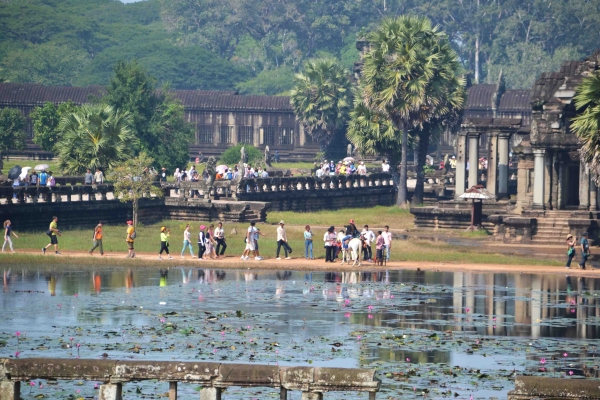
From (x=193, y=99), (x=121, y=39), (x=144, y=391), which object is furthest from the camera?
(x=121, y=39)

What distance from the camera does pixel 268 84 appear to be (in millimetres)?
159875

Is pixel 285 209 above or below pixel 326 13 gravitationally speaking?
below

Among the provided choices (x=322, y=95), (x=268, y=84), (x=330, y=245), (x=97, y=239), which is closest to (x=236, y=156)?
(x=322, y=95)

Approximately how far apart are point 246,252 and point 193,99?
6227 cm

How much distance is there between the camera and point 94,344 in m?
31.3

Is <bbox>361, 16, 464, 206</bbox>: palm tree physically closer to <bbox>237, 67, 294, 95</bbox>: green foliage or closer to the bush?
the bush

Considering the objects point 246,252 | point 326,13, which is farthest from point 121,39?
point 246,252

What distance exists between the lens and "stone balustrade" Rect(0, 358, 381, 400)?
19.4m

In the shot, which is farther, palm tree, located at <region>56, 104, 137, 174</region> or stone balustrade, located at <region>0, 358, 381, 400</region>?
palm tree, located at <region>56, 104, 137, 174</region>

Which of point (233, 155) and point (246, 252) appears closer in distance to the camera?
point (246, 252)

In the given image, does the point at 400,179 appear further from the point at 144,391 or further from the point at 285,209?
the point at 144,391

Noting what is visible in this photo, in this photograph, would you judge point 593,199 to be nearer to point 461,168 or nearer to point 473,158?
point 473,158

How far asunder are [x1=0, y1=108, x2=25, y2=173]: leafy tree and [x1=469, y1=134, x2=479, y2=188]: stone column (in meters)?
37.2

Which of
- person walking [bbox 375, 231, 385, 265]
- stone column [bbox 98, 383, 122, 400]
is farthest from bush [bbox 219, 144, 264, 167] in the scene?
stone column [bbox 98, 383, 122, 400]
